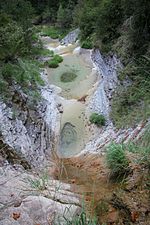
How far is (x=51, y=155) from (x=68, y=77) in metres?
7.76

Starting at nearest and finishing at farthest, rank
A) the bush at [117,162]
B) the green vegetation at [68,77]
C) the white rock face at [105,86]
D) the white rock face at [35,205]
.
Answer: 1. the white rock face at [35,205]
2. the bush at [117,162]
3. the white rock face at [105,86]
4. the green vegetation at [68,77]

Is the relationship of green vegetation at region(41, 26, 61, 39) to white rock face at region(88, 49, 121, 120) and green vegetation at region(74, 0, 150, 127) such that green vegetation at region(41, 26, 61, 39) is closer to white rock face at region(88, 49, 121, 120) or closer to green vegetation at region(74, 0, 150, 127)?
green vegetation at region(74, 0, 150, 127)

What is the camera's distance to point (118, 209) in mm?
4148

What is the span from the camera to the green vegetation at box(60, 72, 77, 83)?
1708 cm

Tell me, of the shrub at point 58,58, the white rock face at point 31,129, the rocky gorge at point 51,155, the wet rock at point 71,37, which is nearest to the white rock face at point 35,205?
the rocky gorge at point 51,155

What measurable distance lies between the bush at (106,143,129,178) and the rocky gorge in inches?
9.0

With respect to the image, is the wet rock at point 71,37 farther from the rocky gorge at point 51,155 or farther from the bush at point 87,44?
the rocky gorge at point 51,155

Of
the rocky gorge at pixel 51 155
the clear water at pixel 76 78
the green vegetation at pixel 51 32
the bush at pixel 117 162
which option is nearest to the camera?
the rocky gorge at pixel 51 155

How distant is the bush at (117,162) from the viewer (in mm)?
5116

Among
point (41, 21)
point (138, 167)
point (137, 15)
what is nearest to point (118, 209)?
point (138, 167)

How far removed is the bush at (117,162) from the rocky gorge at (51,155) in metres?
0.23

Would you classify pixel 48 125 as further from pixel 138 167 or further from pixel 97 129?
pixel 138 167

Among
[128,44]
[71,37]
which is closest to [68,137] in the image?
[128,44]

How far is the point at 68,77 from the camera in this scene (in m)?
17.5
